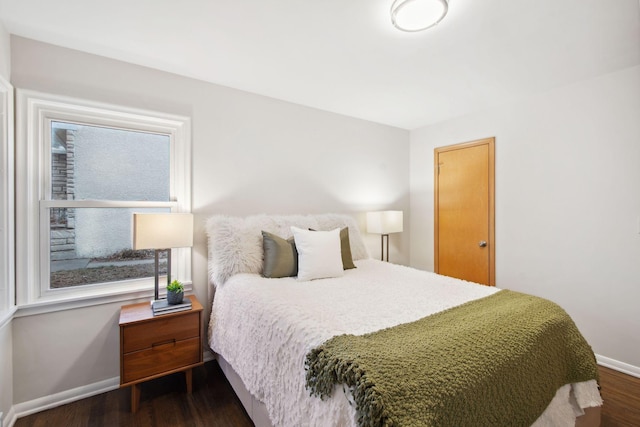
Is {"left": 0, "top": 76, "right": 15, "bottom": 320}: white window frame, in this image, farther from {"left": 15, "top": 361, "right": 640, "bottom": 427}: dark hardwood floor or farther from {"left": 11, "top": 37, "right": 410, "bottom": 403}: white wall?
{"left": 15, "top": 361, "right": 640, "bottom": 427}: dark hardwood floor

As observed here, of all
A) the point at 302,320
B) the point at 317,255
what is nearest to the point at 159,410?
the point at 302,320

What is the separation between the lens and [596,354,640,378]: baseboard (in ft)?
7.45

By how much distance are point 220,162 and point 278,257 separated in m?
1.02

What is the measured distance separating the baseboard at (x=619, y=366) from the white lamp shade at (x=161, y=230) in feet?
11.4

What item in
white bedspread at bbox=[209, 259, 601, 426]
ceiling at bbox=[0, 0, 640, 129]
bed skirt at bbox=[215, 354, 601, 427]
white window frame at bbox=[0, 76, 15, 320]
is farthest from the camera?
white window frame at bbox=[0, 76, 15, 320]

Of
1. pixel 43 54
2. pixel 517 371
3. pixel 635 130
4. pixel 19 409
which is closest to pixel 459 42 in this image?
pixel 635 130

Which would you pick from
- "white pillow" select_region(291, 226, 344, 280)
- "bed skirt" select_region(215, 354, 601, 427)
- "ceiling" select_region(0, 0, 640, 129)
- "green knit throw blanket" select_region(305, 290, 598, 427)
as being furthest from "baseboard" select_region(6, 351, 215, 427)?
"ceiling" select_region(0, 0, 640, 129)

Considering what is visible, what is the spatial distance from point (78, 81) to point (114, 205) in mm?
892

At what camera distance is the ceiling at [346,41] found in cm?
163

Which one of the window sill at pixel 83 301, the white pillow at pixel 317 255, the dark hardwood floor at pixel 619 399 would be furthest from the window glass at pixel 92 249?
the dark hardwood floor at pixel 619 399

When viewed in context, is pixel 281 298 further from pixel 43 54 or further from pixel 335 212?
pixel 43 54

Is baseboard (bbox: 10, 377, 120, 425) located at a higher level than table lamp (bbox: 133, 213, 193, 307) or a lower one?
lower

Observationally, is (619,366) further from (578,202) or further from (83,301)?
(83,301)

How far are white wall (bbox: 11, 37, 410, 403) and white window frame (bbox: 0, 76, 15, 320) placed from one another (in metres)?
0.16
